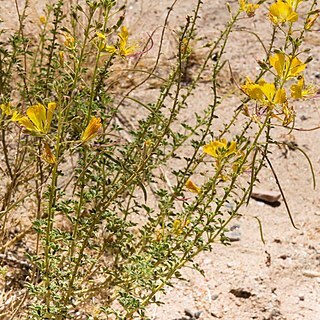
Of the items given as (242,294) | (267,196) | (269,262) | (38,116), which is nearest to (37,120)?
(38,116)

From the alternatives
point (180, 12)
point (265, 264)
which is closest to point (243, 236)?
point (265, 264)

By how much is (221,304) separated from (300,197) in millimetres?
897

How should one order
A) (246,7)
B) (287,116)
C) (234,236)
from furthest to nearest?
(234,236) < (246,7) < (287,116)

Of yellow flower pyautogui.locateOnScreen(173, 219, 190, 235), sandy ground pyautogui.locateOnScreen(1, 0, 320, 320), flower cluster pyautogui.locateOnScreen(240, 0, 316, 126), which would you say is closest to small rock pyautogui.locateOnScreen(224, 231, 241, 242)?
sandy ground pyautogui.locateOnScreen(1, 0, 320, 320)

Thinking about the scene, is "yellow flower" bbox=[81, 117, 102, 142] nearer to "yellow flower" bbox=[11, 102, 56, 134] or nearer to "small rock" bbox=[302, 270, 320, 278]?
"yellow flower" bbox=[11, 102, 56, 134]

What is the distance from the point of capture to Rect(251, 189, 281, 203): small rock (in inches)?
120

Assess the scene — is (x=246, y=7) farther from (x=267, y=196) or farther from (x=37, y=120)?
(x=267, y=196)

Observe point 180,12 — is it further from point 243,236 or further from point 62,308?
point 62,308

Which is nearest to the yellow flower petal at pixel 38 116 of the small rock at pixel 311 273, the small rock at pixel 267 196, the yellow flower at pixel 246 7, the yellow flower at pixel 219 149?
the yellow flower at pixel 219 149

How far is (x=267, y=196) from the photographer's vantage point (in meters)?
3.06

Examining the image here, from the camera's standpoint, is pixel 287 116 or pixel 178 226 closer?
pixel 287 116

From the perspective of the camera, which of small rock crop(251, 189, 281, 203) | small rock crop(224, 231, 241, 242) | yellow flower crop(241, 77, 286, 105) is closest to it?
yellow flower crop(241, 77, 286, 105)

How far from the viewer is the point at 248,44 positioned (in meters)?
4.17

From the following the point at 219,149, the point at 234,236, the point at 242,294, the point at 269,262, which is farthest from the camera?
the point at 234,236
